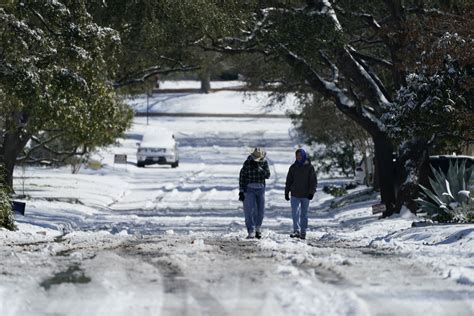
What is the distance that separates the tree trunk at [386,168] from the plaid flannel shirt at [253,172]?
8.84m

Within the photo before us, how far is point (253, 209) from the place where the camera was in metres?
19.8

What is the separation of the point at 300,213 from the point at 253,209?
3.60 feet

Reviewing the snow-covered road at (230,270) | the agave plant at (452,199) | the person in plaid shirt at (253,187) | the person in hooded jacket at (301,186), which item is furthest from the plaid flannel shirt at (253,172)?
the agave plant at (452,199)

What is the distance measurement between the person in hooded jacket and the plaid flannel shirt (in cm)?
76

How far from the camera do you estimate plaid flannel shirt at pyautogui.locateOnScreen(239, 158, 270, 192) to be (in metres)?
19.6

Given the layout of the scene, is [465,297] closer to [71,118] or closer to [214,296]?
[214,296]

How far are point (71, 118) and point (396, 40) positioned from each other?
25.5 feet

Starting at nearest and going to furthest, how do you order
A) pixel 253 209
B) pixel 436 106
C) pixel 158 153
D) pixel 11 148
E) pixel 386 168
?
pixel 253 209 < pixel 436 106 < pixel 386 168 < pixel 11 148 < pixel 158 153

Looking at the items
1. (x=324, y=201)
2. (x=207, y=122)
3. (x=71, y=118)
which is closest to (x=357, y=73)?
(x=71, y=118)

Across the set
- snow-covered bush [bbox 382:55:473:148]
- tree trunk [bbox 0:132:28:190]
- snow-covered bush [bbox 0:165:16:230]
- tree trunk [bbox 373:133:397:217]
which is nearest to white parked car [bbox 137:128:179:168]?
tree trunk [bbox 0:132:28:190]

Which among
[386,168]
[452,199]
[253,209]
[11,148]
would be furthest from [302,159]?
[11,148]

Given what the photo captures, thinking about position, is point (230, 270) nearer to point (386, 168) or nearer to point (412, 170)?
point (412, 170)

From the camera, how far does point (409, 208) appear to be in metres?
26.9

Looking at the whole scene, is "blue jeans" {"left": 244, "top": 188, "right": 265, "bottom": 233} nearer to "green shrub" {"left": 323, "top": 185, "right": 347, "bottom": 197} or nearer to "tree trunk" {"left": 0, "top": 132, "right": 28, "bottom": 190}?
"tree trunk" {"left": 0, "top": 132, "right": 28, "bottom": 190}
